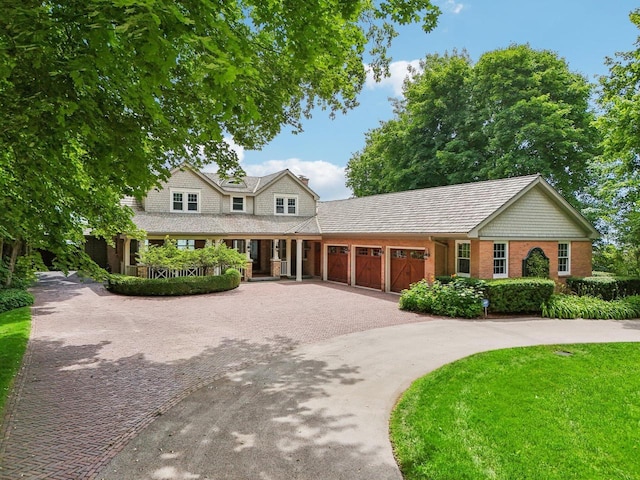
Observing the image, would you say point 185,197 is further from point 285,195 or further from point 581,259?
point 581,259

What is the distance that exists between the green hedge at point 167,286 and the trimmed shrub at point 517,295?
42.3 feet

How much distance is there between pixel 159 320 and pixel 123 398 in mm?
6801

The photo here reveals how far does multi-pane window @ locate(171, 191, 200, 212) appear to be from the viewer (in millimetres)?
25750

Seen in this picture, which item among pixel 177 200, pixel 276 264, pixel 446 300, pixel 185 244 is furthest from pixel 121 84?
pixel 177 200

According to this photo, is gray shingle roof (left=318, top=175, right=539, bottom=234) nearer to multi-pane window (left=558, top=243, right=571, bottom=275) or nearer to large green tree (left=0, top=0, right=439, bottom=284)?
multi-pane window (left=558, top=243, right=571, bottom=275)

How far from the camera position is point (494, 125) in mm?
29156

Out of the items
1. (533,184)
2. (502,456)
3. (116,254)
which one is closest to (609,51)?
(533,184)

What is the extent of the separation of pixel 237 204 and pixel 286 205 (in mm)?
3538

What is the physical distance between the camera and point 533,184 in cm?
1689

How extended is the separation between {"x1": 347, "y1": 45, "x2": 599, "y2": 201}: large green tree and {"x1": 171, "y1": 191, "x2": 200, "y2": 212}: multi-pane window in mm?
16700

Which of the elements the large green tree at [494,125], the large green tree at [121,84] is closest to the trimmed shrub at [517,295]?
the large green tree at [121,84]

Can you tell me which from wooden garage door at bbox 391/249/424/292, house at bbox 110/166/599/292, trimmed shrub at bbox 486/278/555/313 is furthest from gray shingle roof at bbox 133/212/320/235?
trimmed shrub at bbox 486/278/555/313

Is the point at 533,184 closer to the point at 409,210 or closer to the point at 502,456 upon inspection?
the point at 409,210

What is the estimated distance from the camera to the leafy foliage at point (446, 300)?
45.9ft
